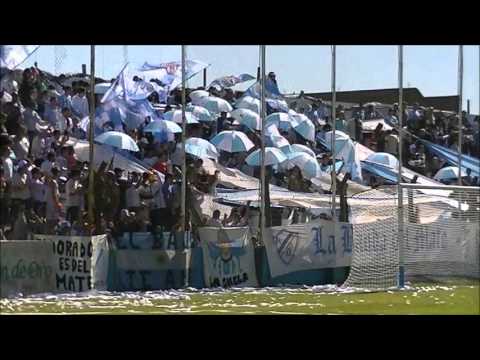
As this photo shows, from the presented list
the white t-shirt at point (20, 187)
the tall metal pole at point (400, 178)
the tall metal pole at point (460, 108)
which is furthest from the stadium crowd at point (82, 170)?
the tall metal pole at point (460, 108)

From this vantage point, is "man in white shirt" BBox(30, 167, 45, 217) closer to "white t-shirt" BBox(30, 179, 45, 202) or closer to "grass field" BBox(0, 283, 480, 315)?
"white t-shirt" BBox(30, 179, 45, 202)

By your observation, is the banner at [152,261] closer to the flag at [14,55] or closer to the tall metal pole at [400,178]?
the flag at [14,55]

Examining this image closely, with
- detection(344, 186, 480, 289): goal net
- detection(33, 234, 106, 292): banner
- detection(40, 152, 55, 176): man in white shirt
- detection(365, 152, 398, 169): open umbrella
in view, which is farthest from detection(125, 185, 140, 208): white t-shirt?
detection(365, 152, 398, 169): open umbrella

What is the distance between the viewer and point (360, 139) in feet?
49.9

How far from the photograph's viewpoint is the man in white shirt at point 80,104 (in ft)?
41.5

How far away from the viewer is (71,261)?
11.8 meters

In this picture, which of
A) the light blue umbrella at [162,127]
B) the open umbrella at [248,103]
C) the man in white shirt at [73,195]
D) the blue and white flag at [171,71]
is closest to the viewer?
the man in white shirt at [73,195]

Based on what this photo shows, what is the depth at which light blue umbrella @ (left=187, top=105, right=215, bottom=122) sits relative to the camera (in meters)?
13.7

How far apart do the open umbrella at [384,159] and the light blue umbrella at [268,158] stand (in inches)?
62.5

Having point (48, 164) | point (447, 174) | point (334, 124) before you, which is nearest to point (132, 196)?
point (48, 164)

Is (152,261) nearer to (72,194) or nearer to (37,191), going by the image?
(72,194)
